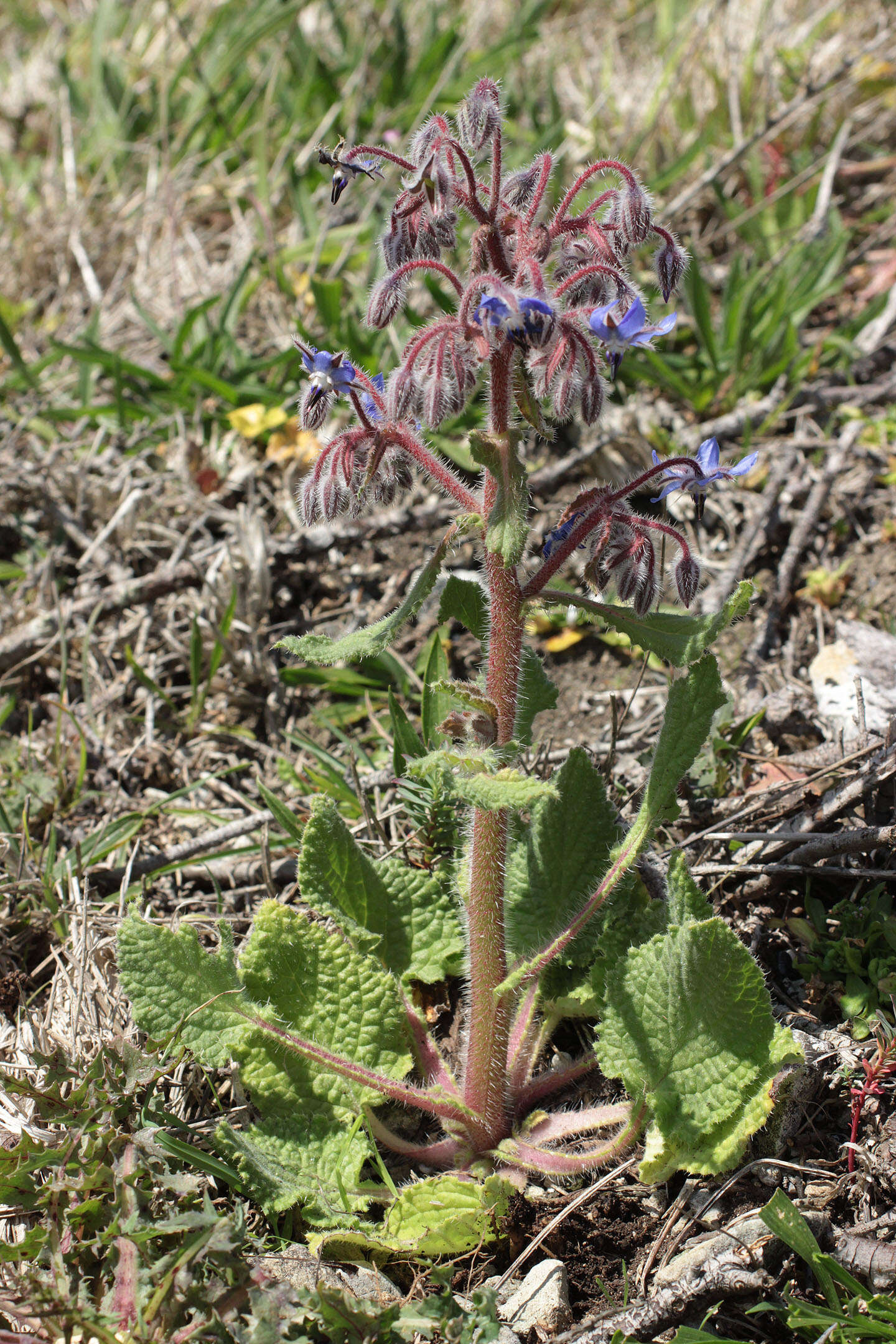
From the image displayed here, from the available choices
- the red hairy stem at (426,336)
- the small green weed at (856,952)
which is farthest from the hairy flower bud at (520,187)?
the small green weed at (856,952)

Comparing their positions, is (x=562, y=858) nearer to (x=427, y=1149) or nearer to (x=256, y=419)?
(x=427, y=1149)

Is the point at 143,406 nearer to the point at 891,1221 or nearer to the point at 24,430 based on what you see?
the point at 24,430

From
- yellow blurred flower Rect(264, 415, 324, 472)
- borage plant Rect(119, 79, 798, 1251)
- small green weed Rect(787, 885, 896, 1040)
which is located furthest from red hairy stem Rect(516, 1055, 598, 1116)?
yellow blurred flower Rect(264, 415, 324, 472)

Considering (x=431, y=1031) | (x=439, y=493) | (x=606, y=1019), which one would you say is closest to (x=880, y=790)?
(x=606, y=1019)

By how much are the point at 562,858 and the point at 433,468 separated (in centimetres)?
103

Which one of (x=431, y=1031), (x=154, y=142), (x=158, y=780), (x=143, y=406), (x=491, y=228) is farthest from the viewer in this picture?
(x=154, y=142)

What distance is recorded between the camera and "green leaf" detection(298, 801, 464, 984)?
2.47m

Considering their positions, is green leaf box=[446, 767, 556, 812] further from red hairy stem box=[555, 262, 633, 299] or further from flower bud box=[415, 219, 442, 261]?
flower bud box=[415, 219, 442, 261]

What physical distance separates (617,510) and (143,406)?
281 centimetres

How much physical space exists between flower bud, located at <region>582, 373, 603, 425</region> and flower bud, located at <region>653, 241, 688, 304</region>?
33 centimetres

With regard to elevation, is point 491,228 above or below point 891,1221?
above

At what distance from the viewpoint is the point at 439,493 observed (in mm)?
3922

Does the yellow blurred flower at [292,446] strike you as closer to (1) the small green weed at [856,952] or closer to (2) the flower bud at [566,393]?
(2) the flower bud at [566,393]

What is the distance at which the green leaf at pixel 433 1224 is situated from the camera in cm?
204
